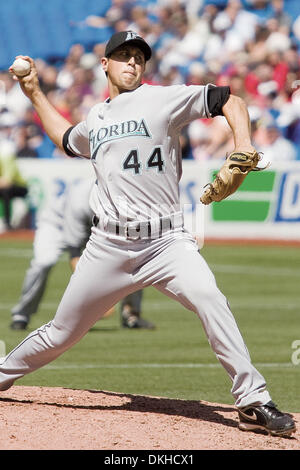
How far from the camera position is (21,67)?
6109mm

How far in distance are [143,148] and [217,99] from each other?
1.60 ft

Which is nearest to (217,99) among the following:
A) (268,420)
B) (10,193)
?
(268,420)

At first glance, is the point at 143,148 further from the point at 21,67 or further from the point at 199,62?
the point at 199,62

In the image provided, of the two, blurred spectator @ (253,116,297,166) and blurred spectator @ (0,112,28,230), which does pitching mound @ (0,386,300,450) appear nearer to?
blurred spectator @ (253,116,297,166)

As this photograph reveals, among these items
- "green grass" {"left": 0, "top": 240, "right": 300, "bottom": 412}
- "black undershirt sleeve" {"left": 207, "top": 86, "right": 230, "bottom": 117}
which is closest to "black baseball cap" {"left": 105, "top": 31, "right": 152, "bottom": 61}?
"black undershirt sleeve" {"left": 207, "top": 86, "right": 230, "bottom": 117}

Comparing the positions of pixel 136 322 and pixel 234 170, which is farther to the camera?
pixel 136 322

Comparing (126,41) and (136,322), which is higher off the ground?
(126,41)

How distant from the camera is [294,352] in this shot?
9156 mm

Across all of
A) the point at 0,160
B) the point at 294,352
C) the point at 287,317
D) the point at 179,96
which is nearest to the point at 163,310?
the point at 287,317

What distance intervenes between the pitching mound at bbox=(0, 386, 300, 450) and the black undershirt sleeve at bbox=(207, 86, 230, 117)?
1739mm

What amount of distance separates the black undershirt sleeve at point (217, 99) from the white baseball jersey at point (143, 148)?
28mm

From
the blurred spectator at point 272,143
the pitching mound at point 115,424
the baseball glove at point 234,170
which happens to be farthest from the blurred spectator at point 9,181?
the baseball glove at point 234,170

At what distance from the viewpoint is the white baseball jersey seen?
5520 mm

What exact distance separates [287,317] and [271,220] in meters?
6.76
